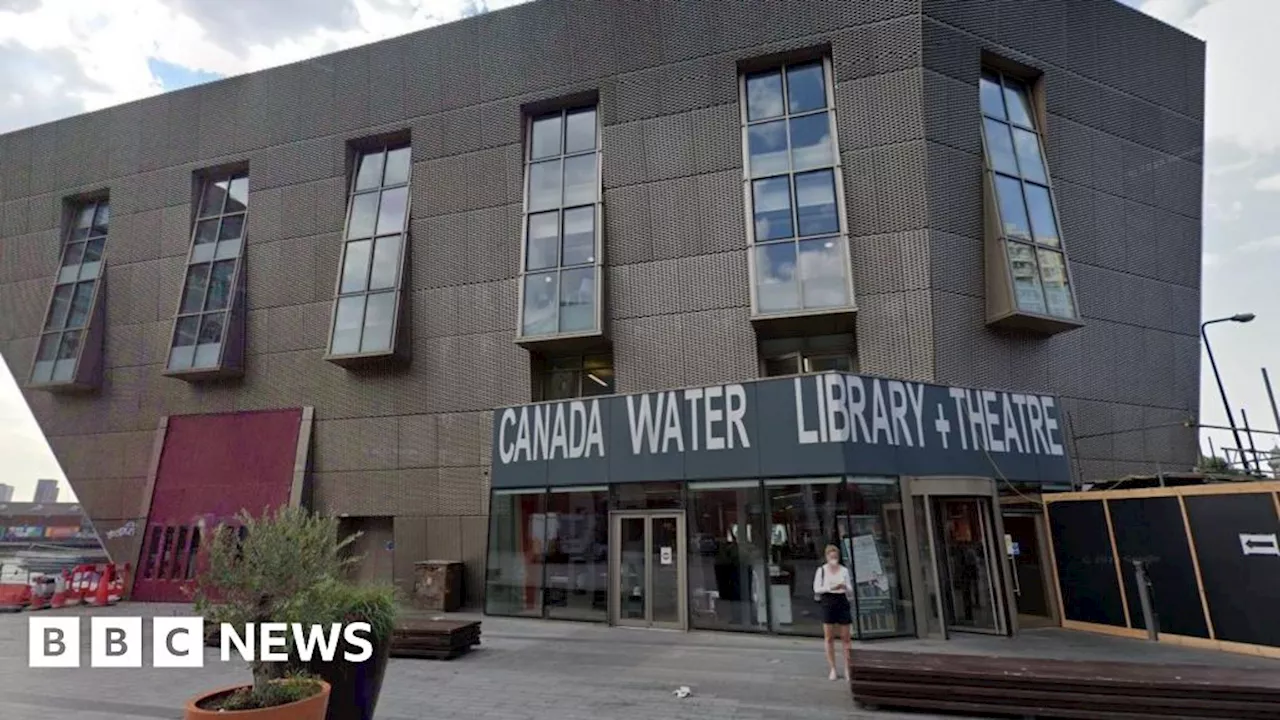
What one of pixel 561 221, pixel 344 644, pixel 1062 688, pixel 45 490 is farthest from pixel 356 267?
pixel 45 490

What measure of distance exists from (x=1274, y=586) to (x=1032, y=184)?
384 inches

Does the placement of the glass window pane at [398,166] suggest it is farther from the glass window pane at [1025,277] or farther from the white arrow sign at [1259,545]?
the white arrow sign at [1259,545]

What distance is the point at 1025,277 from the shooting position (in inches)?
602

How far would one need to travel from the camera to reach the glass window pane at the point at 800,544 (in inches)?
504

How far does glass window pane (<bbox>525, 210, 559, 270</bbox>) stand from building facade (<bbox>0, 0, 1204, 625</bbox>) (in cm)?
8

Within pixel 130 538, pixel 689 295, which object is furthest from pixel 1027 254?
pixel 130 538

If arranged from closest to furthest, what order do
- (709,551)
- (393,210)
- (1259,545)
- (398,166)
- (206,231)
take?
(1259,545), (709,551), (393,210), (398,166), (206,231)

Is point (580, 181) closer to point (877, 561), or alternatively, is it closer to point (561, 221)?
point (561, 221)

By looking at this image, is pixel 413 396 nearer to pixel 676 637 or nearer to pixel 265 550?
pixel 676 637

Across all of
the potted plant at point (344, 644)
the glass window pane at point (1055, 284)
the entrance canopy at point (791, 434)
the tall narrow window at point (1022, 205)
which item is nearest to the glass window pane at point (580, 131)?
the entrance canopy at point (791, 434)

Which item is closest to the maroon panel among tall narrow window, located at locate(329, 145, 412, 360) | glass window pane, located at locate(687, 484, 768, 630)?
tall narrow window, located at locate(329, 145, 412, 360)

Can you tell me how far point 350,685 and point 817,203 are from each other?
1310 cm

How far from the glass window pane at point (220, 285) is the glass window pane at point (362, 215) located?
451cm

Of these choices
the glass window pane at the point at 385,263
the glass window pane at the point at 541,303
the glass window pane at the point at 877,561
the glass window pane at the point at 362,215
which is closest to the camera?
the glass window pane at the point at 877,561
